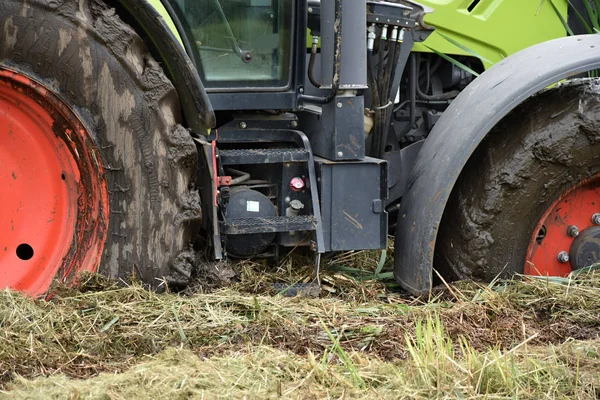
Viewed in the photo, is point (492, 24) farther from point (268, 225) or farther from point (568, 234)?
point (268, 225)

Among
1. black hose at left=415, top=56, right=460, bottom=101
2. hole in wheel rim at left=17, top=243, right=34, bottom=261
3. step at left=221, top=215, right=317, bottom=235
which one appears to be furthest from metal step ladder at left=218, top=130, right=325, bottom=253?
black hose at left=415, top=56, right=460, bottom=101

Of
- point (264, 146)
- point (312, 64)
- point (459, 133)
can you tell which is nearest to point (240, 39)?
point (312, 64)

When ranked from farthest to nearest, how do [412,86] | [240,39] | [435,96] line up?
[435,96] → [412,86] → [240,39]

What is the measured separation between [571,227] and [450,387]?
1552 mm

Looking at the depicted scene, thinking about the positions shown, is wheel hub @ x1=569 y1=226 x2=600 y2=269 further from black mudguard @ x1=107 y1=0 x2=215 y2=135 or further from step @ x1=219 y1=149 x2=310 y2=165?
black mudguard @ x1=107 y1=0 x2=215 y2=135

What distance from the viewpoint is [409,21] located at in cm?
380

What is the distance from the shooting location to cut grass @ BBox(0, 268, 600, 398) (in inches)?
100

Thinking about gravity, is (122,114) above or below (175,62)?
below

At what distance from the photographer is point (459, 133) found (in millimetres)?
3574

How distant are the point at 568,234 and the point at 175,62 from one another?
1.87m

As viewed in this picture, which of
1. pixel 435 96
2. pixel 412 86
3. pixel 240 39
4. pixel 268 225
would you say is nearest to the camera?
pixel 268 225

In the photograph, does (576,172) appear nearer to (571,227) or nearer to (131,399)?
(571,227)

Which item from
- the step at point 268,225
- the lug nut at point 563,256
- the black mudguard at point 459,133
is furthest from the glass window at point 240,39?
the lug nut at point 563,256

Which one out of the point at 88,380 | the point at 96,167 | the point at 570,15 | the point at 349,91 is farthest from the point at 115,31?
the point at 570,15
